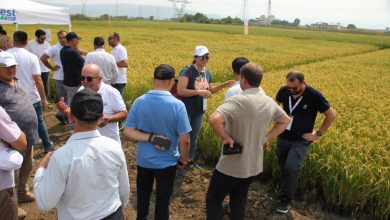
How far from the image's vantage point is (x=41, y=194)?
234 cm

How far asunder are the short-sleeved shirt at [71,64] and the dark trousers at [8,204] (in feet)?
14.0

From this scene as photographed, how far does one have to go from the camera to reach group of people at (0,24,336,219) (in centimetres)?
237

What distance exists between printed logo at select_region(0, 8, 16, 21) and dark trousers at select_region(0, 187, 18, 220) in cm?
866

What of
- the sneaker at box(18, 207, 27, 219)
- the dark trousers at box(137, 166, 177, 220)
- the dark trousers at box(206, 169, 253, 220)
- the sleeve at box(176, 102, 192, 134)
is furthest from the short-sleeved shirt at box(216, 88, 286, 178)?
the sneaker at box(18, 207, 27, 219)

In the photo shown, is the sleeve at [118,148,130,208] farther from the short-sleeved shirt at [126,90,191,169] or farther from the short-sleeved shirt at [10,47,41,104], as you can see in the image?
the short-sleeved shirt at [10,47,41,104]

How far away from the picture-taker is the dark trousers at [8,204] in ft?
10.5

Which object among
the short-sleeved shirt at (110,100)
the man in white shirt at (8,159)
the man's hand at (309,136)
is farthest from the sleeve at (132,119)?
the man's hand at (309,136)

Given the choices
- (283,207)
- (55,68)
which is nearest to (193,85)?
(283,207)

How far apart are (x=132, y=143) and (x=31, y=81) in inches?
93.2

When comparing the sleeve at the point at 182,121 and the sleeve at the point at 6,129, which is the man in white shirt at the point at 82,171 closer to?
the sleeve at the point at 6,129

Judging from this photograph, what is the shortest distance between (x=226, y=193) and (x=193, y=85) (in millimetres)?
2111

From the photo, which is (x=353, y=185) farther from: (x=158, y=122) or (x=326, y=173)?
(x=158, y=122)

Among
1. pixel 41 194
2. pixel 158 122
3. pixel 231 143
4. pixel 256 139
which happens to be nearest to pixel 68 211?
pixel 41 194

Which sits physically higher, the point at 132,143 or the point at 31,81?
the point at 31,81
